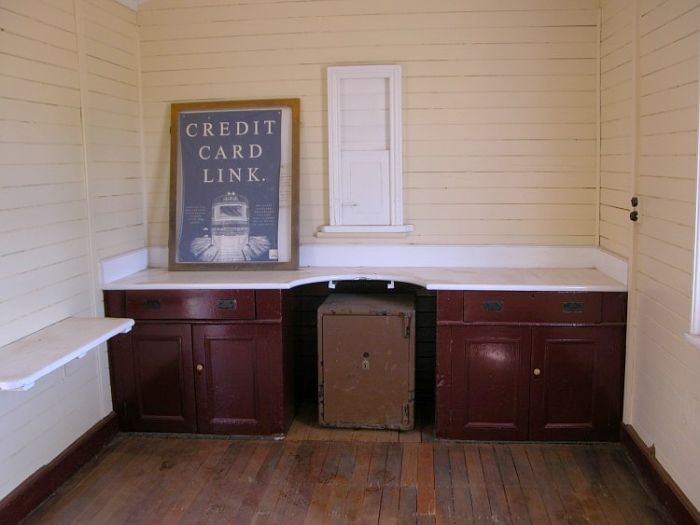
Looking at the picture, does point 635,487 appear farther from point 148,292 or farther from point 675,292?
point 148,292

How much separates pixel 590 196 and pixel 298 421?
216 cm

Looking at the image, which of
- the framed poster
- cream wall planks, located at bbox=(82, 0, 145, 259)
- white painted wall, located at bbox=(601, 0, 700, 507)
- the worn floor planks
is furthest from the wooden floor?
cream wall planks, located at bbox=(82, 0, 145, 259)

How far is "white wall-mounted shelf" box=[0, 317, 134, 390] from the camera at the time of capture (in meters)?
2.62

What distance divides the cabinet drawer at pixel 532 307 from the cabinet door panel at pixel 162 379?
5.13 feet

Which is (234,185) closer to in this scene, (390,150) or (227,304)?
(227,304)

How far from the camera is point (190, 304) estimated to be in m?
3.85

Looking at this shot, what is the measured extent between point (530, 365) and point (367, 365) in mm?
879

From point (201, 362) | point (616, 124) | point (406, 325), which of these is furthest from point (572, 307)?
point (201, 362)

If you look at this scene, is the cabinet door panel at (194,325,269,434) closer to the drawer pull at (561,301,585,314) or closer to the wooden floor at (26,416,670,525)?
the wooden floor at (26,416,670,525)

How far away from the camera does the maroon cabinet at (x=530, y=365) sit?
12.0 ft

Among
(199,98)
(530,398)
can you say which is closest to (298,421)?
(530,398)

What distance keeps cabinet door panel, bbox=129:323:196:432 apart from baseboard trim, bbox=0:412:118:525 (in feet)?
0.66

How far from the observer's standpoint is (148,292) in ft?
12.6

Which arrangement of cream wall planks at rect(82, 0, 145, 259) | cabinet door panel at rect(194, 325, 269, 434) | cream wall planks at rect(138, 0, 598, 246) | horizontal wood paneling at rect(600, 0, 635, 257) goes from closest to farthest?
1. horizontal wood paneling at rect(600, 0, 635, 257)
2. cream wall planks at rect(82, 0, 145, 259)
3. cabinet door panel at rect(194, 325, 269, 434)
4. cream wall planks at rect(138, 0, 598, 246)
